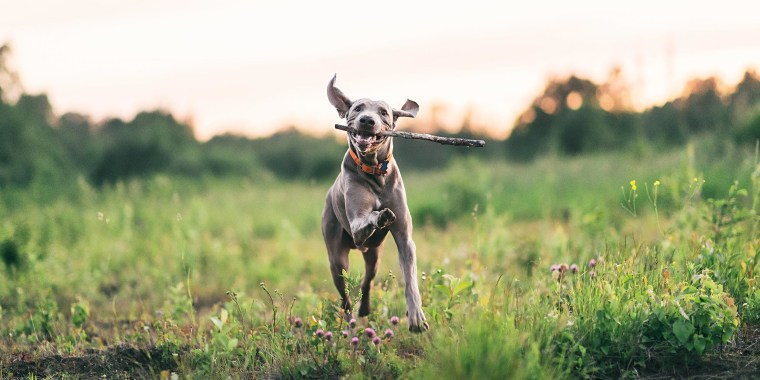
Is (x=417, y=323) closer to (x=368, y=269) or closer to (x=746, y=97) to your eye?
(x=368, y=269)

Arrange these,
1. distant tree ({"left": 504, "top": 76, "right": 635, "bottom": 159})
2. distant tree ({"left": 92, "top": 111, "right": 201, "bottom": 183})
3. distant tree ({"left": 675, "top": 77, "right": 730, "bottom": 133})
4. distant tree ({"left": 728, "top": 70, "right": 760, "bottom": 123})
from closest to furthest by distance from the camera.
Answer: distant tree ({"left": 728, "top": 70, "right": 760, "bottom": 123}) → distant tree ({"left": 675, "top": 77, "right": 730, "bottom": 133}) → distant tree ({"left": 92, "top": 111, "right": 201, "bottom": 183}) → distant tree ({"left": 504, "top": 76, "right": 635, "bottom": 159})

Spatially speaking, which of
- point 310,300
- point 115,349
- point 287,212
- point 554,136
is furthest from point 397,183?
point 554,136

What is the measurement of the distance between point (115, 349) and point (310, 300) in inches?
68.2

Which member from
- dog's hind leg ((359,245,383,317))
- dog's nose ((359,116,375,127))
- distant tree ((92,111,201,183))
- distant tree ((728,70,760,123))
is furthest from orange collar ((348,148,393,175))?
distant tree ((92,111,201,183))

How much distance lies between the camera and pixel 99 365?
5.04 metres

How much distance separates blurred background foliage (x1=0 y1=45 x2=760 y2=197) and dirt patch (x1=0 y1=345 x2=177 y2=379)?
472 inches

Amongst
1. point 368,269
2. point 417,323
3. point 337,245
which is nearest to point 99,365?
point 337,245

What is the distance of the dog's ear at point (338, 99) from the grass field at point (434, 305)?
1196mm

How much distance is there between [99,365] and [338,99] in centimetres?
251

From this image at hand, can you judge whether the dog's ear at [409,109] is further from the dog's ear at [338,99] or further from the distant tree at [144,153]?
the distant tree at [144,153]

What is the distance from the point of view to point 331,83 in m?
5.00

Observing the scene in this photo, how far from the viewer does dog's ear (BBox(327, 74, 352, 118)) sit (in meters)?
5.00

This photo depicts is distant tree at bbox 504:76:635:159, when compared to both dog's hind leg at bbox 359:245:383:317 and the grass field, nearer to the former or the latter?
the grass field

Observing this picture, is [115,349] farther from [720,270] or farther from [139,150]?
[139,150]
